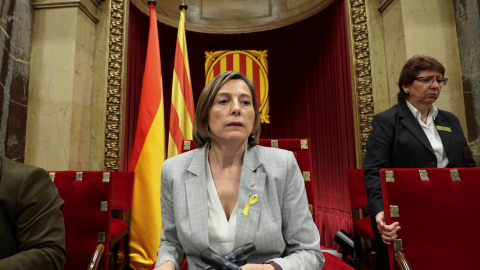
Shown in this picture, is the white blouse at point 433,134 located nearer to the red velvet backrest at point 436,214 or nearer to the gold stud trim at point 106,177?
the red velvet backrest at point 436,214

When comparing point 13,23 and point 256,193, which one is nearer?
point 256,193

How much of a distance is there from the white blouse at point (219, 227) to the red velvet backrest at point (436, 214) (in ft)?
2.75

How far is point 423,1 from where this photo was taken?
2.94m

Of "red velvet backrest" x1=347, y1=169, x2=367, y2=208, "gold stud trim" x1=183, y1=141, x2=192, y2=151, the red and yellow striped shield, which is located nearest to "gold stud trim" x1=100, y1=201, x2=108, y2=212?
"gold stud trim" x1=183, y1=141, x2=192, y2=151

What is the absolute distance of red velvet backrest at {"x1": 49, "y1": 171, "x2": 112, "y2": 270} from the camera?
66.6 inches

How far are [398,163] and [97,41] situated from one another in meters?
3.28

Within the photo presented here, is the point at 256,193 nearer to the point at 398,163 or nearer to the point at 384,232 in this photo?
the point at 384,232

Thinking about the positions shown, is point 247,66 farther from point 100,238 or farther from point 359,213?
point 100,238

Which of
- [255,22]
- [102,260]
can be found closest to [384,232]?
[102,260]

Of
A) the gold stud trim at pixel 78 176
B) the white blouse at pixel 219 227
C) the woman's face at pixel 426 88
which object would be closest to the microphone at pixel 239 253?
the white blouse at pixel 219 227

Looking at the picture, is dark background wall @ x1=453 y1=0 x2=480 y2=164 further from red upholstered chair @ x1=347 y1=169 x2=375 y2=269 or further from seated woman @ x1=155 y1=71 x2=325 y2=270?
seated woman @ x1=155 y1=71 x2=325 y2=270

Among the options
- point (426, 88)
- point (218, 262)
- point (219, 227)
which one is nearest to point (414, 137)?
point (426, 88)

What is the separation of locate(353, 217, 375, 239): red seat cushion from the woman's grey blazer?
132cm

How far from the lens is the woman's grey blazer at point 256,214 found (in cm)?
102
